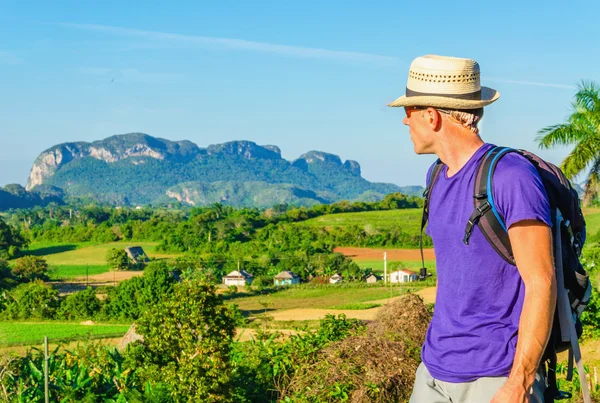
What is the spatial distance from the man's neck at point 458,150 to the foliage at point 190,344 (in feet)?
11.1

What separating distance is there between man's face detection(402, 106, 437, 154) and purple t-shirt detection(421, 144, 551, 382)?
13 cm

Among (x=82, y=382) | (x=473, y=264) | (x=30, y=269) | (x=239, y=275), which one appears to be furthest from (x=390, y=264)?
(x=473, y=264)

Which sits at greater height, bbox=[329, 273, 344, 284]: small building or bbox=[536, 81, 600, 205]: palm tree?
bbox=[536, 81, 600, 205]: palm tree

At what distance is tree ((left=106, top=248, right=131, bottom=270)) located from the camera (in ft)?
168

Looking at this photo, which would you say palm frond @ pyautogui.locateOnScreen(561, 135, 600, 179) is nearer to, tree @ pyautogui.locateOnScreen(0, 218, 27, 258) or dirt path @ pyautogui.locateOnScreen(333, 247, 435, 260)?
dirt path @ pyautogui.locateOnScreen(333, 247, 435, 260)

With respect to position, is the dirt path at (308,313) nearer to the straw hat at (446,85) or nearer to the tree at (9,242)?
the straw hat at (446,85)

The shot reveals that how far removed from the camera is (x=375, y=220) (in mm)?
65938

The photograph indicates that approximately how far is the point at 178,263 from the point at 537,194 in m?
46.8

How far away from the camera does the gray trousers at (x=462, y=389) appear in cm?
199

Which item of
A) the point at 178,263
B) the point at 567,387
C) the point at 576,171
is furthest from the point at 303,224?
the point at 567,387

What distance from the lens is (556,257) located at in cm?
198

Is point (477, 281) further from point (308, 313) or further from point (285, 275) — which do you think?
point (285, 275)

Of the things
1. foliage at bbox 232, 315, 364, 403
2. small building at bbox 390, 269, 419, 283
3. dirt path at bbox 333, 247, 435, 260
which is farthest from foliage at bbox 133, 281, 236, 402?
dirt path at bbox 333, 247, 435, 260

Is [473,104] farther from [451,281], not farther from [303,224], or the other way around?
[303,224]
